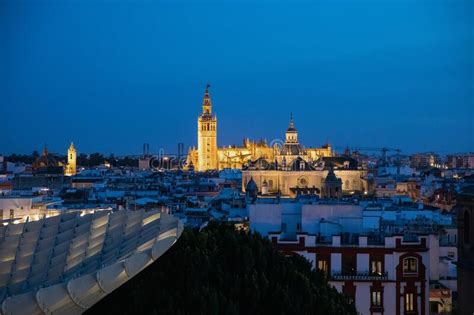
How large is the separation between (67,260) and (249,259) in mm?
3179

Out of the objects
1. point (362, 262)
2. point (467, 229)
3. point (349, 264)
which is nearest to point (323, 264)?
point (349, 264)

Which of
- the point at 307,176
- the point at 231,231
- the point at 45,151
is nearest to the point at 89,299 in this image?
the point at 231,231

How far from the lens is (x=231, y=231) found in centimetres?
1981

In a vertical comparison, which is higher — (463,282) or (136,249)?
(136,249)

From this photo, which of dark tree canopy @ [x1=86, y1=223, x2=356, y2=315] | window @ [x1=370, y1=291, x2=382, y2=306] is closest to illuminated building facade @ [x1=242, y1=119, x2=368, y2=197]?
window @ [x1=370, y1=291, x2=382, y2=306]

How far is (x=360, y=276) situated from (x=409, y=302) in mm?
1402

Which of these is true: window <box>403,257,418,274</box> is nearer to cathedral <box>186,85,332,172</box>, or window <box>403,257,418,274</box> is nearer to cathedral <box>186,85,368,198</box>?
cathedral <box>186,85,368,198</box>

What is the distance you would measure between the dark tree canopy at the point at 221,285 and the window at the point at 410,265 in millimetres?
6462

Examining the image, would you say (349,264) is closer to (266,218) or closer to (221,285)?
(266,218)

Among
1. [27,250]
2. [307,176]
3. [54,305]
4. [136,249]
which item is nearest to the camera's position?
[54,305]

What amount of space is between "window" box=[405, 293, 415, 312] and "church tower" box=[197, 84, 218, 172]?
4860 inches

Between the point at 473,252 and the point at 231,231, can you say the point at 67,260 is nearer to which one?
the point at 231,231

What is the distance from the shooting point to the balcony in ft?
80.9

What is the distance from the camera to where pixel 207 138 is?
489ft
